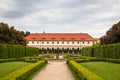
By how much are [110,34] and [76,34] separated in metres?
52.4

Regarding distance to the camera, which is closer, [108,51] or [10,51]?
[108,51]

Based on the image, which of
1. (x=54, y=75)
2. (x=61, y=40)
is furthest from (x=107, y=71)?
(x=61, y=40)

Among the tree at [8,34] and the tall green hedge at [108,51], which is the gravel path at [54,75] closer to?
the tall green hedge at [108,51]

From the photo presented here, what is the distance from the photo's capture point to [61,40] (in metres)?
100

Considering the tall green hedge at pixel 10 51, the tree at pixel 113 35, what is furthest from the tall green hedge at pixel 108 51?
the tall green hedge at pixel 10 51

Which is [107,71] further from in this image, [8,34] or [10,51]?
[8,34]

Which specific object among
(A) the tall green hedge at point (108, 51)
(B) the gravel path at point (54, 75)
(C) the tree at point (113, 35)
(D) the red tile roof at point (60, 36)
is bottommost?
(B) the gravel path at point (54, 75)

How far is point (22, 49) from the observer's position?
4450 cm

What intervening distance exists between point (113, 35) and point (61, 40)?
53.6 metres

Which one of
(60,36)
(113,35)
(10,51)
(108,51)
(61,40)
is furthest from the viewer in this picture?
(60,36)

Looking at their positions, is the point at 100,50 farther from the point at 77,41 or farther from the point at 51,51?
the point at 77,41

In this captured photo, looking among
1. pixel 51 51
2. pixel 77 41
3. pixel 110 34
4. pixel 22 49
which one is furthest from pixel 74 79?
pixel 77 41

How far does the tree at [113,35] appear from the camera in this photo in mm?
46644

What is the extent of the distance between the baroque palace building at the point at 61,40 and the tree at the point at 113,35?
48292 millimetres
